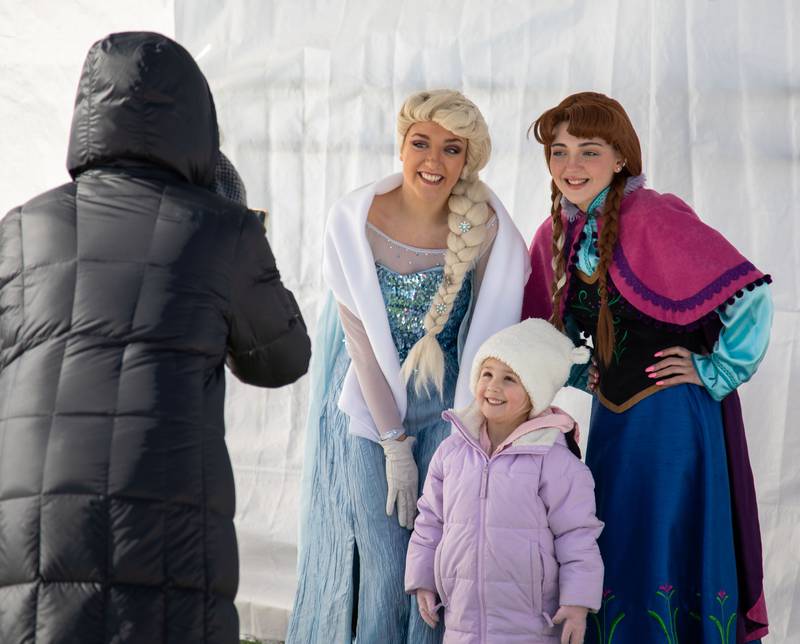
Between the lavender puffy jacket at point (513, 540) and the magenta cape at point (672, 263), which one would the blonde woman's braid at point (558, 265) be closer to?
the magenta cape at point (672, 263)

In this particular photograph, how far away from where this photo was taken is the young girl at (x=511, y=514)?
2.89 m

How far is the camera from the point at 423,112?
328 cm

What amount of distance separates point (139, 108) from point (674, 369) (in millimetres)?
1517

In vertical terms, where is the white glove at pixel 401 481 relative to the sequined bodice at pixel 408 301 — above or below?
below

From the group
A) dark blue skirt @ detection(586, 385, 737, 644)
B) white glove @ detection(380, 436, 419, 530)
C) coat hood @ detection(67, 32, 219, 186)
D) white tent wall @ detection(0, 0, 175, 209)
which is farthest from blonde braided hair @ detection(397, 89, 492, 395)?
white tent wall @ detection(0, 0, 175, 209)

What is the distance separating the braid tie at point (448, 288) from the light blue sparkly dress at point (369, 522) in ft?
0.10

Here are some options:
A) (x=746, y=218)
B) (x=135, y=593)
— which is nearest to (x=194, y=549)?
(x=135, y=593)

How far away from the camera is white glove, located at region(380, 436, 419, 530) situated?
3.21 m

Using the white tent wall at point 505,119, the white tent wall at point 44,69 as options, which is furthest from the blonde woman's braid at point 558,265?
the white tent wall at point 44,69

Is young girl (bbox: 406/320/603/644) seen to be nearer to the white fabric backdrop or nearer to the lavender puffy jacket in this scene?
the lavender puffy jacket

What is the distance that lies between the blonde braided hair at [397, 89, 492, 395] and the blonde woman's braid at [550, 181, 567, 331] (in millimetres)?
185

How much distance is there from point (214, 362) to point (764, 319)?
4.74 feet

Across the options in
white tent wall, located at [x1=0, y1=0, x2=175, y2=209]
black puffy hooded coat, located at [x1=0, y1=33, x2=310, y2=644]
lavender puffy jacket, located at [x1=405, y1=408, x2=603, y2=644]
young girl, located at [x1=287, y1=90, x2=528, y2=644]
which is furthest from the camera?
white tent wall, located at [x1=0, y1=0, x2=175, y2=209]

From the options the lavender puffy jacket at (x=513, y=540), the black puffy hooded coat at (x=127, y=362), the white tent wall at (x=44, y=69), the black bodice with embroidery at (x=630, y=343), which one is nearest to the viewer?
the black puffy hooded coat at (x=127, y=362)
